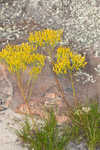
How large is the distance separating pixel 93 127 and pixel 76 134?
1.30 ft

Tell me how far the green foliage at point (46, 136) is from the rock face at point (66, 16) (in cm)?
225

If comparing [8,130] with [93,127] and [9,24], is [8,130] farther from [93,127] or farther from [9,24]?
[9,24]

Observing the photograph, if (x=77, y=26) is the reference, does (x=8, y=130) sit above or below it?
below

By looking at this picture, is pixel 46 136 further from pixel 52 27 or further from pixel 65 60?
pixel 52 27

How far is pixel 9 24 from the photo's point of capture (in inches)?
265

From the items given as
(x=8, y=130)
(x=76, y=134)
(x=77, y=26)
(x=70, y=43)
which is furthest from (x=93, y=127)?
(x=77, y=26)

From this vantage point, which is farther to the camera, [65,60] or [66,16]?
[66,16]

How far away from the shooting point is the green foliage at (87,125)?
4324 millimetres

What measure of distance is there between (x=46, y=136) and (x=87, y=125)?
0.70 metres

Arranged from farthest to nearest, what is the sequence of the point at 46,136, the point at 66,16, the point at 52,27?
the point at 66,16 < the point at 52,27 < the point at 46,136

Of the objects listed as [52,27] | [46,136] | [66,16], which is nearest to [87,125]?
[46,136]

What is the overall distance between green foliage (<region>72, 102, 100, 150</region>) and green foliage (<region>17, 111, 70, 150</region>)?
0.75 ft

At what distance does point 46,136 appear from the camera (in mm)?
4211

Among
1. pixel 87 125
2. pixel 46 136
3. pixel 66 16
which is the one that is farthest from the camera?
pixel 66 16
